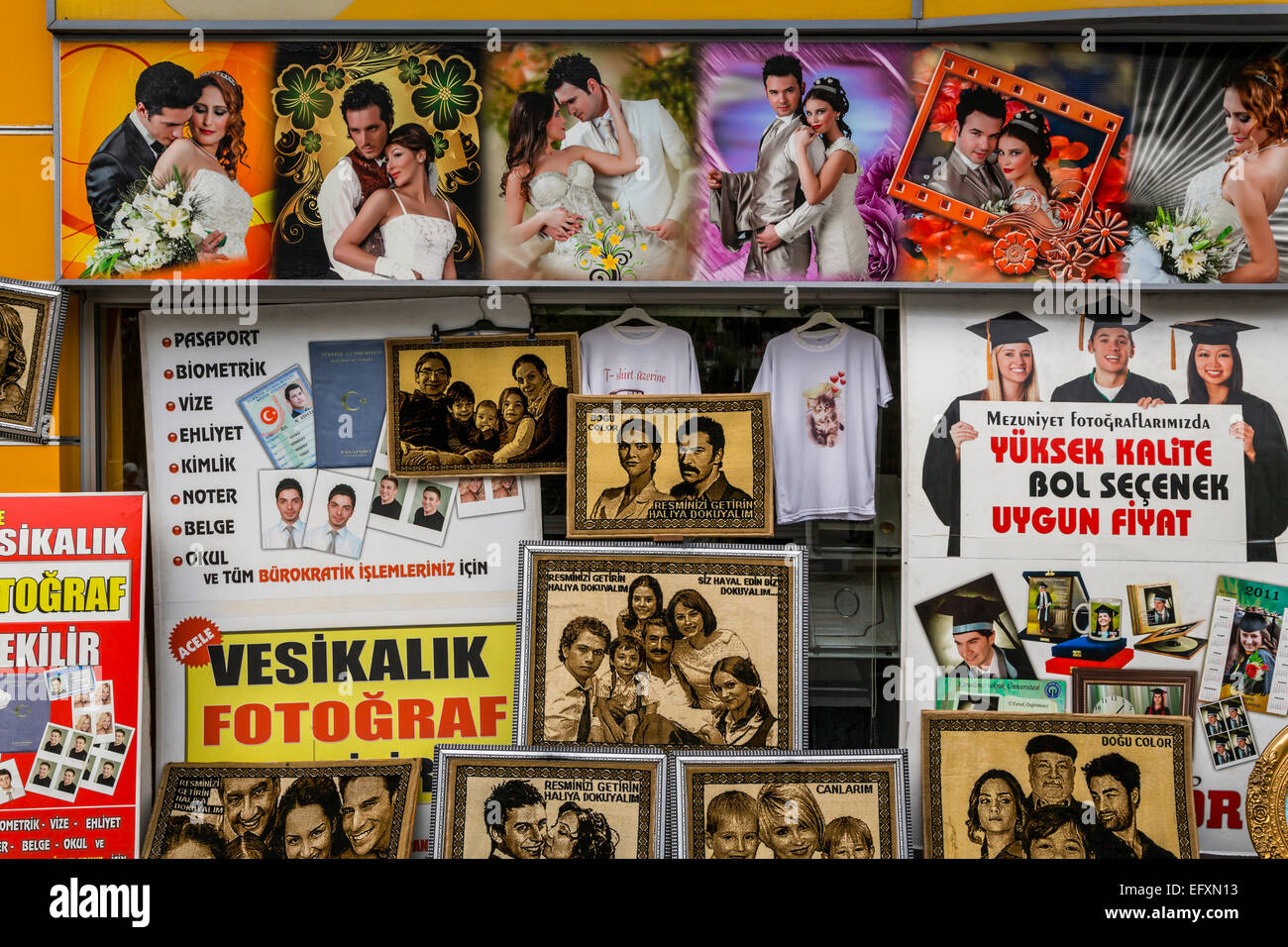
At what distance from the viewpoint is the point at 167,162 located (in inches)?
165

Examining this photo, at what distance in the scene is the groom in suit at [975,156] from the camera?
13.6 feet

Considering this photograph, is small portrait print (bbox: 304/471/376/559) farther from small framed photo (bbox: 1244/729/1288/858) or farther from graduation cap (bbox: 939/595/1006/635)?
small framed photo (bbox: 1244/729/1288/858)

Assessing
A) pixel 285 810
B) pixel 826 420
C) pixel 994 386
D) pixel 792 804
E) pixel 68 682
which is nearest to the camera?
pixel 792 804

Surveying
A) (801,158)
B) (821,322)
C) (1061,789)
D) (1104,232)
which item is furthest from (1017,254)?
(1061,789)

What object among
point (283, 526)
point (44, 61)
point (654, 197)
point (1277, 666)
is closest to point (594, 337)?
point (654, 197)

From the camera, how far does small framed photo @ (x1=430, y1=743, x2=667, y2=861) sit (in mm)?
3811

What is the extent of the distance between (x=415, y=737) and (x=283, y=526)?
1035 millimetres

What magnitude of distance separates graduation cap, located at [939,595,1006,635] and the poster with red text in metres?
3.20

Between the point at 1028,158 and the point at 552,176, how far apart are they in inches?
74.8

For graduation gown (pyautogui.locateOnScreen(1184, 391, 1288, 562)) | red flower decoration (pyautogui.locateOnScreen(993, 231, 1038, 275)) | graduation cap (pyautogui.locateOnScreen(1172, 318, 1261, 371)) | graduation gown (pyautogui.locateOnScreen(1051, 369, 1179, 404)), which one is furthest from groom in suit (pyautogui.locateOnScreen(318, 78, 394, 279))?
graduation gown (pyautogui.locateOnScreen(1184, 391, 1288, 562))

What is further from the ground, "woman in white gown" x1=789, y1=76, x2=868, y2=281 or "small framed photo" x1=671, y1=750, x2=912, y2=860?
"woman in white gown" x1=789, y1=76, x2=868, y2=281

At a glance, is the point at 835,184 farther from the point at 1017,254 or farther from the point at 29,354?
the point at 29,354
